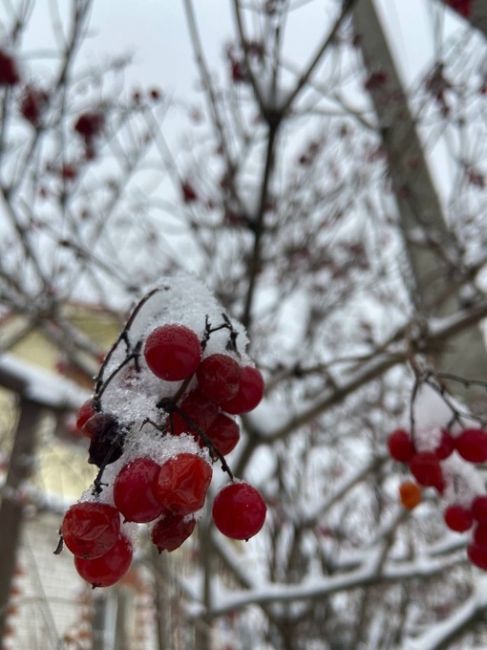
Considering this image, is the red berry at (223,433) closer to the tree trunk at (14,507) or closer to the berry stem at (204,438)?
the berry stem at (204,438)

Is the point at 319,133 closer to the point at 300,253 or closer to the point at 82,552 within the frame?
the point at 300,253

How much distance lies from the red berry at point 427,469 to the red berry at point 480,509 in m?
0.09

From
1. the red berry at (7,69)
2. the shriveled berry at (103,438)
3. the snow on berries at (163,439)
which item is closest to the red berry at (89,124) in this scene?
the red berry at (7,69)

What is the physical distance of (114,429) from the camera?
72 cm

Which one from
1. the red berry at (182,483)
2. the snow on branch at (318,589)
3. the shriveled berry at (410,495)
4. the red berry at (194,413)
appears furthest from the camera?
the snow on branch at (318,589)

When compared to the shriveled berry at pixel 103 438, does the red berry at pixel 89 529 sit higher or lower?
lower

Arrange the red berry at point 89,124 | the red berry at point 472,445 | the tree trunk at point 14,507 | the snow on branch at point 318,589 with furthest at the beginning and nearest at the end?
the tree trunk at point 14,507 → the red berry at point 89,124 → the snow on branch at point 318,589 → the red berry at point 472,445

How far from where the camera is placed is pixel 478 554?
116 cm

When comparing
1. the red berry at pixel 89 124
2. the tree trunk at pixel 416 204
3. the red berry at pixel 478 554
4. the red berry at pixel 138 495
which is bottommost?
the red berry at pixel 478 554

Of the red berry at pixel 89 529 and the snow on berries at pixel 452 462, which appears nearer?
the red berry at pixel 89 529

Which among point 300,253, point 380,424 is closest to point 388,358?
point 300,253

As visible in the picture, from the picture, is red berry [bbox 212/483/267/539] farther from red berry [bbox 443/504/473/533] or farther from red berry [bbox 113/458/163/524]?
red berry [bbox 443/504/473/533]

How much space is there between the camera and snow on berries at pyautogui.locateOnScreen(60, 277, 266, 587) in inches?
26.9

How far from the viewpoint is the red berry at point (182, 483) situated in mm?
668
